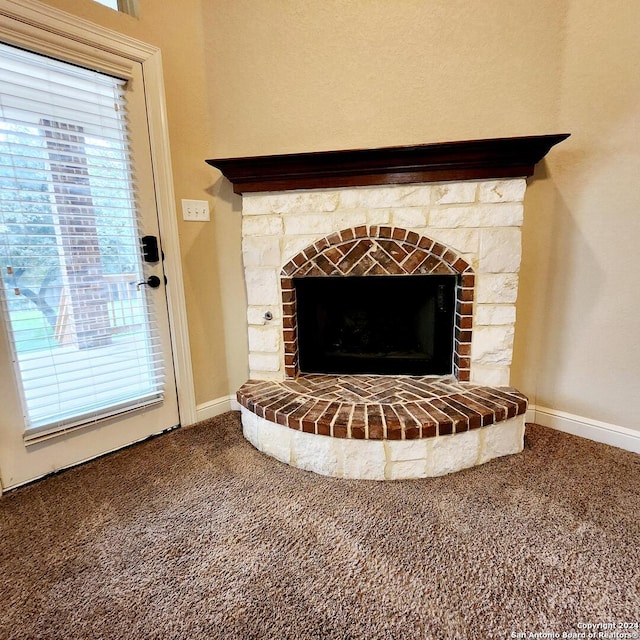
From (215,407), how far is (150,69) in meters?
1.92

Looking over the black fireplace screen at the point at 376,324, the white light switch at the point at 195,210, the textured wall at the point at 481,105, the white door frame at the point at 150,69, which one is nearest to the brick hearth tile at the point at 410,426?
the black fireplace screen at the point at 376,324

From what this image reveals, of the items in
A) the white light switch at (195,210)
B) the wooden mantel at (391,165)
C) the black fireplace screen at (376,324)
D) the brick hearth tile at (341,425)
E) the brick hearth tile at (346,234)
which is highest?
the wooden mantel at (391,165)

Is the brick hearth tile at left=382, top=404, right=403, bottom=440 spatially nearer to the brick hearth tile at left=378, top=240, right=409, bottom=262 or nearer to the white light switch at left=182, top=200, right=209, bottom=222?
the brick hearth tile at left=378, top=240, right=409, bottom=262

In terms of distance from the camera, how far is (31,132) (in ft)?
4.67

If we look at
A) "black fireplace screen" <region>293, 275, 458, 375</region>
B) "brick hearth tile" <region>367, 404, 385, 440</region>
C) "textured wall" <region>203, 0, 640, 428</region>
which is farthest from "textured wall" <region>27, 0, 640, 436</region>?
"brick hearth tile" <region>367, 404, 385, 440</region>

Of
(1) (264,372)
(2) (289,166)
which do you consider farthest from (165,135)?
(1) (264,372)

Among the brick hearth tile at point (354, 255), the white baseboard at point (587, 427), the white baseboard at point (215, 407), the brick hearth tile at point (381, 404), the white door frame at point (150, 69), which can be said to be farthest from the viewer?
the white baseboard at point (215, 407)

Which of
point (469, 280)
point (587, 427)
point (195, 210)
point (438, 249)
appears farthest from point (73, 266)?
point (587, 427)

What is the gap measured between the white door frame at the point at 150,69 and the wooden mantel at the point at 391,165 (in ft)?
1.12

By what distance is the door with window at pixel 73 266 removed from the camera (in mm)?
1423

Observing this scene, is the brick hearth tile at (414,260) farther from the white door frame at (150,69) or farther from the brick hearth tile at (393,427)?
the white door frame at (150,69)

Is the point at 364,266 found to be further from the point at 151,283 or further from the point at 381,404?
the point at 151,283

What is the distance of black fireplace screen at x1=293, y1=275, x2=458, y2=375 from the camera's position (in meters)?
1.93

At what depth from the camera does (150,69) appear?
171cm
